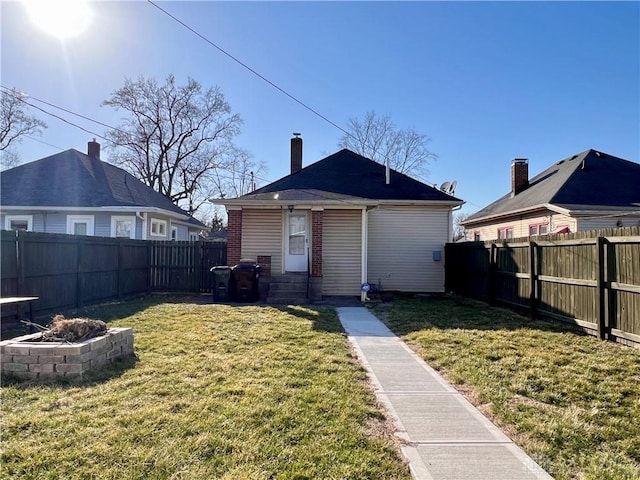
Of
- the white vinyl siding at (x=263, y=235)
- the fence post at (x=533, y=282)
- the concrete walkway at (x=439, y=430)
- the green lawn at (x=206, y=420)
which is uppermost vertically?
the white vinyl siding at (x=263, y=235)

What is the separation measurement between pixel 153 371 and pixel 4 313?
3.39 meters

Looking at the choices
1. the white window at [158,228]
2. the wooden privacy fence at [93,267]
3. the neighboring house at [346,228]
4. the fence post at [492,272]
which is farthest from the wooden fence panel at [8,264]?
the fence post at [492,272]

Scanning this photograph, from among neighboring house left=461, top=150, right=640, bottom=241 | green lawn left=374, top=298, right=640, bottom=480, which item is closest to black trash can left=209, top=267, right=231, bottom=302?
green lawn left=374, top=298, right=640, bottom=480

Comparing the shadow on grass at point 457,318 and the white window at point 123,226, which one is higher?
the white window at point 123,226

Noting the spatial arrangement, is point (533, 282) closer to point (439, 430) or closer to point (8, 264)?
point (439, 430)

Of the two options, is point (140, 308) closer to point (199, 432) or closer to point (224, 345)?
point (224, 345)

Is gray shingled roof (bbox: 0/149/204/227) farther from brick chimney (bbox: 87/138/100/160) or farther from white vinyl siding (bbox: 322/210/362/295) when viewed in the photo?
white vinyl siding (bbox: 322/210/362/295)

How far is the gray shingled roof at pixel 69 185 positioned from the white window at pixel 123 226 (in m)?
0.59

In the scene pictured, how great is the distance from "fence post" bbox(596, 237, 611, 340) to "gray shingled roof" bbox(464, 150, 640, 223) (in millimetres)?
9624

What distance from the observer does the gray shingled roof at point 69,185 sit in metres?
14.5

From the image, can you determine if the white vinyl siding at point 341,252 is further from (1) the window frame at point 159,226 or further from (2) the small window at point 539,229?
(2) the small window at point 539,229

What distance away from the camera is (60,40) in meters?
9.34

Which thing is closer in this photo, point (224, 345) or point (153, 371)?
point (153, 371)

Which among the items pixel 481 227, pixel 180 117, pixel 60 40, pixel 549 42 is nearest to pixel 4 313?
pixel 60 40
